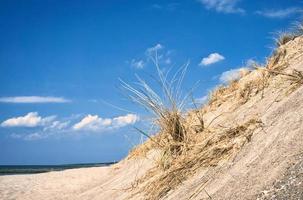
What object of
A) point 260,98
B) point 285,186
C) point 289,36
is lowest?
point 285,186

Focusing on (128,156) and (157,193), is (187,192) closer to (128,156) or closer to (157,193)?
(157,193)

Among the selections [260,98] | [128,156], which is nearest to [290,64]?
[260,98]

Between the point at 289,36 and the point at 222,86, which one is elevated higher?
the point at 289,36

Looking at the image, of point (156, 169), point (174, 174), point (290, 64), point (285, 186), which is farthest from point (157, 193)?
point (290, 64)

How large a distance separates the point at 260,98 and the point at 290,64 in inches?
32.3

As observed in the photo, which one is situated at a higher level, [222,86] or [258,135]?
[222,86]

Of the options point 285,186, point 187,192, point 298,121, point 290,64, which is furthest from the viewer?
point 290,64

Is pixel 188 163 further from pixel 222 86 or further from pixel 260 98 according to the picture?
pixel 222 86

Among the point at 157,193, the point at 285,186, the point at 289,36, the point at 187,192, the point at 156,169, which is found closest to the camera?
the point at 285,186

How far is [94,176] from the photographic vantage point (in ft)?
27.3

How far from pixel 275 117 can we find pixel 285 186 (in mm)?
1089

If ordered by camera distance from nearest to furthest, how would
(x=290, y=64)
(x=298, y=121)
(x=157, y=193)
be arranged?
(x=298, y=121), (x=157, y=193), (x=290, y=64)

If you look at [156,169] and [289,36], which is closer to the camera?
[156,169]

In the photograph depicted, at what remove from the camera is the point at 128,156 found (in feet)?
27.2
